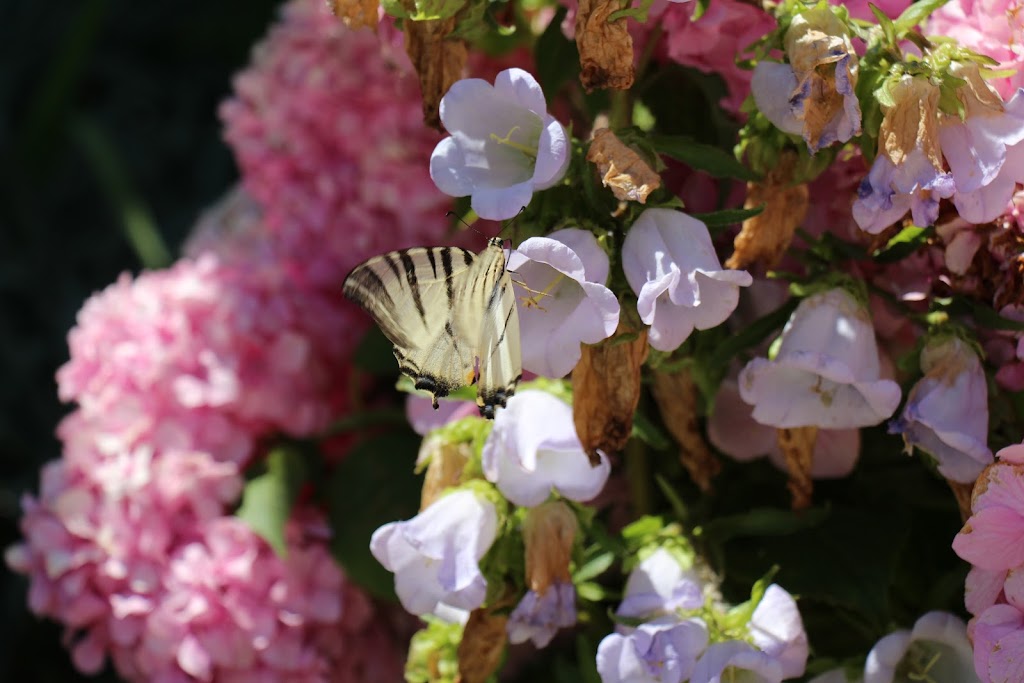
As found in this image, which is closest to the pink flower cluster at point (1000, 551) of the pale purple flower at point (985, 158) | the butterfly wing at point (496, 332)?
the pale purple flower at point (985, 158)

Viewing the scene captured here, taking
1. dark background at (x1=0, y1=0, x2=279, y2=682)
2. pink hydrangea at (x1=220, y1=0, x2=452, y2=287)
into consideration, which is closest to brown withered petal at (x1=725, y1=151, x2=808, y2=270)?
pink hydrangea at (x1=220, y1=0, x2=452, y2=287)

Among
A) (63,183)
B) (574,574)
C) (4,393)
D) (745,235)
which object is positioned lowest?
(4,393)

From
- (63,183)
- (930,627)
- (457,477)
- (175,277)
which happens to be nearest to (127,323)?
(175,277)

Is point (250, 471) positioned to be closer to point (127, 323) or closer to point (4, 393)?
point (127, 323)

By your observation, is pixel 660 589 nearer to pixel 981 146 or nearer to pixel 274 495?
pixel 981 146

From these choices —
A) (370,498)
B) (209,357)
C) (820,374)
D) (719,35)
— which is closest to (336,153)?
(209,357)

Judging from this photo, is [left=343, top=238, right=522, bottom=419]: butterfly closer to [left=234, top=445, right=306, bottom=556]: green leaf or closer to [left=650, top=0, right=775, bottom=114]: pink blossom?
[left=650, top=0, right=775, bottom=114]: pink blossom
